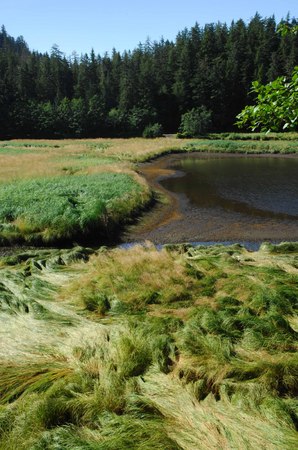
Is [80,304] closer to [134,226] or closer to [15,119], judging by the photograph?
[134,226]

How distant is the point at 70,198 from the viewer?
1847cm

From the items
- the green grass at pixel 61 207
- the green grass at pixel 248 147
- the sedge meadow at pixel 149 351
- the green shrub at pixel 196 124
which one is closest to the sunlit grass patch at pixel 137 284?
the sedge meadow at pixel 149 351

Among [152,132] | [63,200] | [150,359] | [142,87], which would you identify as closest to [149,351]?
[150,359]

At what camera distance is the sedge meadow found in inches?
157

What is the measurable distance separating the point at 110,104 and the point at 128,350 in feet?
260

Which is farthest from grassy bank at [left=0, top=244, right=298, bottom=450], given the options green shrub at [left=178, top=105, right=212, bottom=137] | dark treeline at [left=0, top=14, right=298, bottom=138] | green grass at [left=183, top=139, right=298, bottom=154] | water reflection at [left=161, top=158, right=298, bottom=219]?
dark treeline at [left=0, top=14, right=298, bottom=138]

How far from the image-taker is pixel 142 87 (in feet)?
252

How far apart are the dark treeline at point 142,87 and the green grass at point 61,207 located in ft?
166

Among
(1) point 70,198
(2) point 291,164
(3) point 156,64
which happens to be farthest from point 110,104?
(1) point 70,198

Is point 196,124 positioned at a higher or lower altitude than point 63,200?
higher

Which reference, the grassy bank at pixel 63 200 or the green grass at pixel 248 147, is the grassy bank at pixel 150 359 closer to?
the grassy bank at pixel 63 200

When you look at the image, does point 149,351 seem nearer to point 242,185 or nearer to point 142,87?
point 242,185

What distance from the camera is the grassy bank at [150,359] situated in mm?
3967

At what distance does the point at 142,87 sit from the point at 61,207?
66.4m
